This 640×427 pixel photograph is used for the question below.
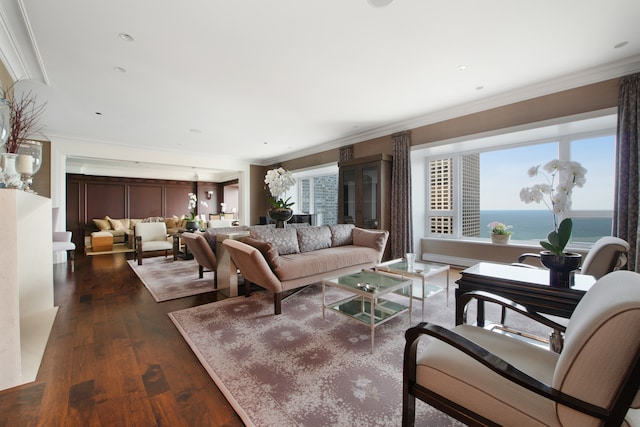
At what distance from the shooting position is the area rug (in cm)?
343

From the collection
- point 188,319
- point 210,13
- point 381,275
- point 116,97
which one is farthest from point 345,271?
point 116,97

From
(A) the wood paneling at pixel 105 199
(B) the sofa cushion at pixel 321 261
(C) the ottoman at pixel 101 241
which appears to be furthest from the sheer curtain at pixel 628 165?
(A) the wood paneling at pixel 105 199

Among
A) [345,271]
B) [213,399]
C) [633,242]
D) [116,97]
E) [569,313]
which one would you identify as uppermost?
[116,97]

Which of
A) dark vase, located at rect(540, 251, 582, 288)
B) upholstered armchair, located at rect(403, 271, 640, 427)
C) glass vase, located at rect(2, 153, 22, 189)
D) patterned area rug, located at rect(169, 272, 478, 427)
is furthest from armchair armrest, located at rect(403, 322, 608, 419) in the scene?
glass vase, located at rect(2, 153, 22, 189)

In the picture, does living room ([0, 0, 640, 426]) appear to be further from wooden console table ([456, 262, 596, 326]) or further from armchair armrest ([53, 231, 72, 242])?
wooden console table ([456, 262, 596, 326])

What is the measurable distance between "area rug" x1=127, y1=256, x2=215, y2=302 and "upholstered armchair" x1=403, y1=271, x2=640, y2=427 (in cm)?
309

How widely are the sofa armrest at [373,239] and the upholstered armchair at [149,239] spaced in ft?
12.4

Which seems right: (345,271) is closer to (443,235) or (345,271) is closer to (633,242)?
(443,235)

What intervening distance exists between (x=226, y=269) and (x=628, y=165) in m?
4.56

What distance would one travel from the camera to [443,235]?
517 cm

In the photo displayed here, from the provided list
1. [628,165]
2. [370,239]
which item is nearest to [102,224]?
[370,239]

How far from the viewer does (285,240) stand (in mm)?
3475

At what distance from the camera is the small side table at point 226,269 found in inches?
128

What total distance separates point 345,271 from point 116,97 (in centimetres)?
386
